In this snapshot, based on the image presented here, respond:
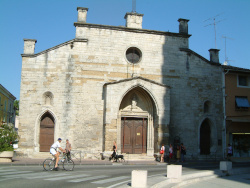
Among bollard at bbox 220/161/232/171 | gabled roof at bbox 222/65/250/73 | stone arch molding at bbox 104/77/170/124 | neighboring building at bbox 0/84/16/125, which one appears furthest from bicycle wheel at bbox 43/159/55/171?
neighboring building at bbox 0/84/16/125

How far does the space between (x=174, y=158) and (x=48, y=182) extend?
1360 cm

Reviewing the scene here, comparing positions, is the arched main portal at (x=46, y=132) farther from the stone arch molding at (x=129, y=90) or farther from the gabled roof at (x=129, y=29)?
the gabled roof at (x=129, y=29)

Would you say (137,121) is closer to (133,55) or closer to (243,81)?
(133,55)

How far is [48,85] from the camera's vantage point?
20828 mm

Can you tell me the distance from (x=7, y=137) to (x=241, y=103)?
17.8 meters

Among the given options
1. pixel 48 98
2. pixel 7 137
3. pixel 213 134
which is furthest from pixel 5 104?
pixel 213 134

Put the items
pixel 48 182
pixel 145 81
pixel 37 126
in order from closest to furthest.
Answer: pixel 48 182 < pixel 37 126 < pixel 145 81

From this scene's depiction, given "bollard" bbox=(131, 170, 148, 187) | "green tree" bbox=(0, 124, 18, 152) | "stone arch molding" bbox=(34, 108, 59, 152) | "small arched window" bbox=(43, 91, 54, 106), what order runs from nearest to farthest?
"bollard" bbox=(131, 170, 148, 187) → "green tree" bbox=(0, 124, 18, 152) → "stone arch molding" bbox=(34, 108, 59, 152) → "small arched window" bbox=(43, 91, 54, 106)

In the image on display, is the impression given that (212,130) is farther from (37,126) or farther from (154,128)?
(37,126)

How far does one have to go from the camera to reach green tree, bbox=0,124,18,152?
1764 cm

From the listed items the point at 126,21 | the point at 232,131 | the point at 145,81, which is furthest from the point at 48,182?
the point at 232,131

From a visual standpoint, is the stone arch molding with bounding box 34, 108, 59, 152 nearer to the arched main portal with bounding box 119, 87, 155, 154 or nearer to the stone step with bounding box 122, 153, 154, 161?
the arched main portal with bounding box 119, 87, 155, 154


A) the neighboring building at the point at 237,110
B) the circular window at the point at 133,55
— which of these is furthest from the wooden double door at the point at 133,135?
the neighboring building at the point at 237,110

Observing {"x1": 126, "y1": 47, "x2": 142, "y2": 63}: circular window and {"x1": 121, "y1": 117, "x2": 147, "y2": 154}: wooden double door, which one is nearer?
{"x1": 121, "y1": 117, "x2": 147, "y2": 154}: wooden double door
